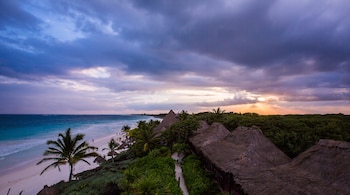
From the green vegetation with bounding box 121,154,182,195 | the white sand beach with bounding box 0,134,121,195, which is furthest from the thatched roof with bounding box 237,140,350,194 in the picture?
the white sand beach with bounding box 0,134,121,195

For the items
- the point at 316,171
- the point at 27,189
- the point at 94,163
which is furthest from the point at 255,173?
the point at 94,163

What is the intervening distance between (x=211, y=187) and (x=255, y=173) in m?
3.95

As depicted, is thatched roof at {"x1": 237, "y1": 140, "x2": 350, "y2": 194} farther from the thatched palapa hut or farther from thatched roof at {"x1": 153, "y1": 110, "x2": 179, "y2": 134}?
thatched roof at {"x1": 153, "y1": 110, "x2": 179, "y2": 134}

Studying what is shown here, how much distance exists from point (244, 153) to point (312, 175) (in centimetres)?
478

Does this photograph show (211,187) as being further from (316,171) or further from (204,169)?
(316,171)

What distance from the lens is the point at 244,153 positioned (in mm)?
14820

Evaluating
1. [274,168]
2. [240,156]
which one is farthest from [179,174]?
[274,168]

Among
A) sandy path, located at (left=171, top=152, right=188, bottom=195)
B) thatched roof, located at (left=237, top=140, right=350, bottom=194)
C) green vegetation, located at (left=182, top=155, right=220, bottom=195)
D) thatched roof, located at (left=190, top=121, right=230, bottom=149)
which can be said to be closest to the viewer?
thatched roof, located at (left=237, top=140, right=350, bottom=194)

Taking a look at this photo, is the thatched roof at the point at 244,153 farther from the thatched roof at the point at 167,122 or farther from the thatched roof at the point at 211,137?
the thatched roof at the point at 167,122

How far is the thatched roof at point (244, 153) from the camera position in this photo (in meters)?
14.0

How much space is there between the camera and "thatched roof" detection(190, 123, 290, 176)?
1398 centimetres

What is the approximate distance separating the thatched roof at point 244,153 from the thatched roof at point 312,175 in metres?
1.49

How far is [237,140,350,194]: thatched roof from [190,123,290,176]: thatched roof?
149cm

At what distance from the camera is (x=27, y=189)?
2080cm
